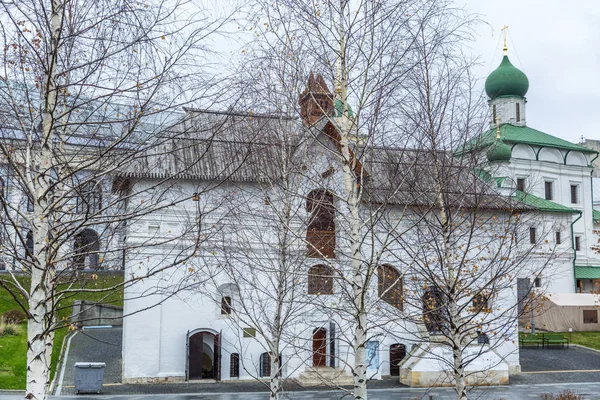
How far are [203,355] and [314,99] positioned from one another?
1917 cm

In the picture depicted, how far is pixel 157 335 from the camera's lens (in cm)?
2356

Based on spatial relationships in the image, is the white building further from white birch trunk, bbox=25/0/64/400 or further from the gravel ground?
the gravel ground

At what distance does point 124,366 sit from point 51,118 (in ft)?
62.9

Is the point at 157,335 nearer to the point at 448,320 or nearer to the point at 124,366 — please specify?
the point at 124,366

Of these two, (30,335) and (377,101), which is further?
(377,101)

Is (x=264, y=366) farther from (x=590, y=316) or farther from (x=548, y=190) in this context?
(x=548, y=190)

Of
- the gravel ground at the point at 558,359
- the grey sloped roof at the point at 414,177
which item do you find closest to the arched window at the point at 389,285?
the grey sloped roof at the point at 414,177

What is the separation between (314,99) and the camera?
30.5 feet

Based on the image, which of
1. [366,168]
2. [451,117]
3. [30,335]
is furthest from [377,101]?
[30,335]

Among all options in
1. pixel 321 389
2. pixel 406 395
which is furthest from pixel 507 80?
pixel 321 389

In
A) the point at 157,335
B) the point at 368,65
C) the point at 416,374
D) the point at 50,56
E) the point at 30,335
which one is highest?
the point at 368,65

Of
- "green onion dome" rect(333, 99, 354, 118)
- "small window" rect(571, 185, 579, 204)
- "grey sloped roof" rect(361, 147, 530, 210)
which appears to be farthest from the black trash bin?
"small window" rect(571, 185, 579, 204)

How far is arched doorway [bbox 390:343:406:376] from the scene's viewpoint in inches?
1029

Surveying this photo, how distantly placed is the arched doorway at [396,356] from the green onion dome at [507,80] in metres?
29.6
